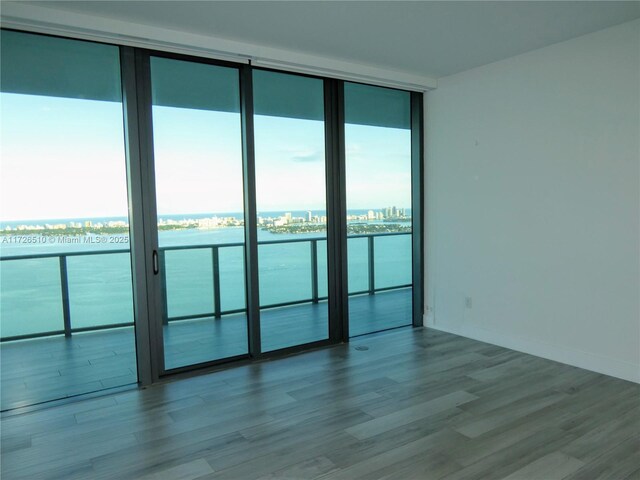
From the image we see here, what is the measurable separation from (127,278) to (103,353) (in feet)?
2.36

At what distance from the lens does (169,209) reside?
3822mm

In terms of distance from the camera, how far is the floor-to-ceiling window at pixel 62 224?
10.6 feet

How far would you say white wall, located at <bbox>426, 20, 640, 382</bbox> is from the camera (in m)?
3.58

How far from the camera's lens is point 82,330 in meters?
3.69

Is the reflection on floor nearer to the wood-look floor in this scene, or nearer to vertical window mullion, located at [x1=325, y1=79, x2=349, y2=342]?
the wood-look floor

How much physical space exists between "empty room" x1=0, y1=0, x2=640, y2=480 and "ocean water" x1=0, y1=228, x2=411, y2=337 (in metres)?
0.02

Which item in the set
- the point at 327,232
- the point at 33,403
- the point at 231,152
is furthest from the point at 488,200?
the point at 33,403

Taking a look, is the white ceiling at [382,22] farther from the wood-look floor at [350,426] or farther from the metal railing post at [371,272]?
the wood-look floor at [350,426]

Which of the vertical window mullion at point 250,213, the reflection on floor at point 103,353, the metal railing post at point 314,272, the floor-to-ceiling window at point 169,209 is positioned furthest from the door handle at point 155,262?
the metal railing post at point 314,272

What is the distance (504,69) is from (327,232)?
7.67 feet

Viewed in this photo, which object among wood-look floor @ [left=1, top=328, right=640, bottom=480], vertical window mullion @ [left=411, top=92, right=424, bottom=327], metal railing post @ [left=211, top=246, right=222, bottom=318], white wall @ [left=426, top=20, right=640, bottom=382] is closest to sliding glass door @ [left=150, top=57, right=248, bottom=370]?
metal railing post @ [left=211, top=246, right=222, bottom=318]

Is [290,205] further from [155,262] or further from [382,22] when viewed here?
[382,22]

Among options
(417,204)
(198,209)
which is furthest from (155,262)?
(417,204)

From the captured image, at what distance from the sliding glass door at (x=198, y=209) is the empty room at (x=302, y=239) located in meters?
0.02
